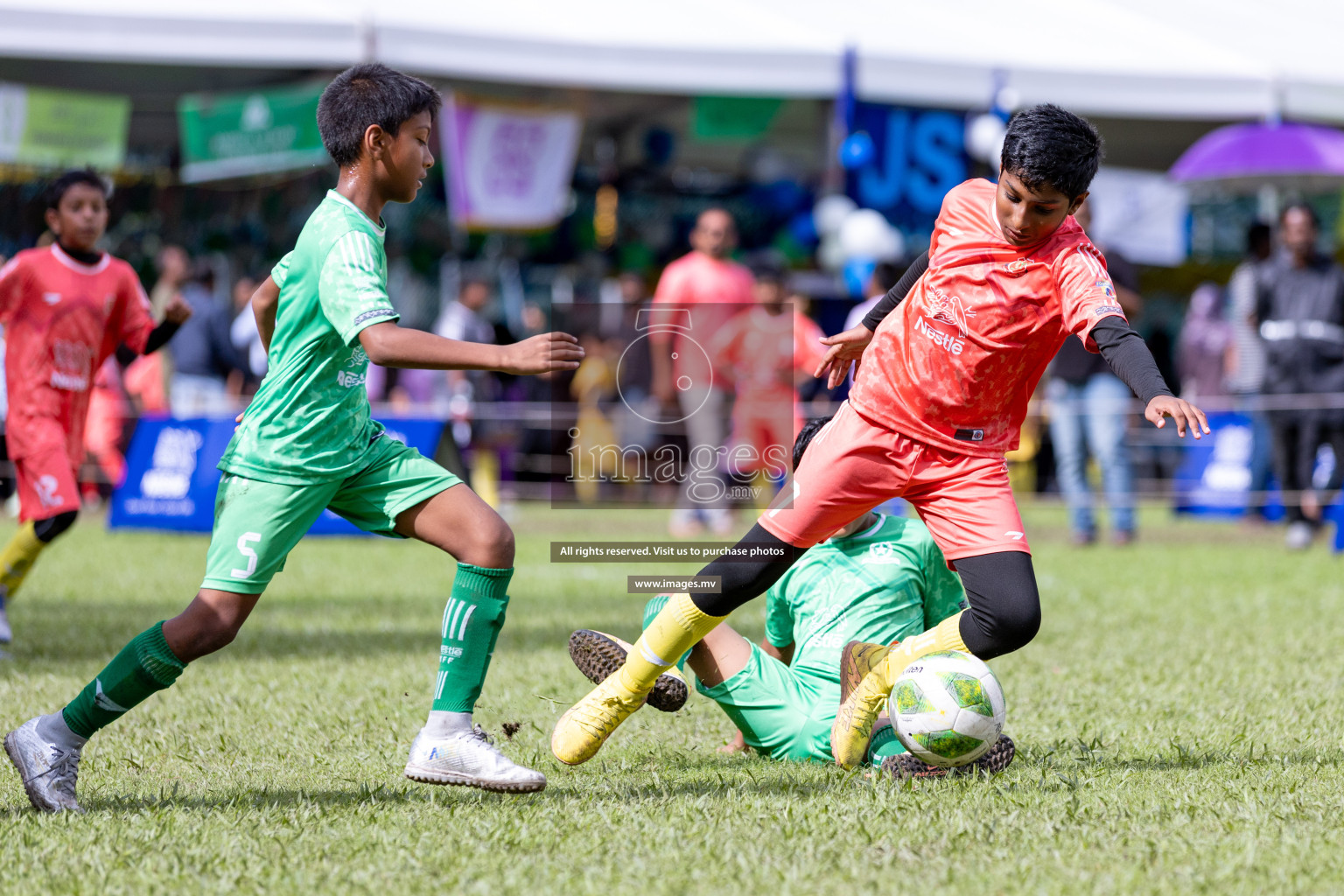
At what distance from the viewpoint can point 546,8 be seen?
47.8ft

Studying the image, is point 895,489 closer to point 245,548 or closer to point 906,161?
point 245,548

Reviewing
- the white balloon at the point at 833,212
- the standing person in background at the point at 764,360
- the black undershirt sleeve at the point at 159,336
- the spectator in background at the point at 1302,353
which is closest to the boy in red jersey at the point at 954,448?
the black undershirt sleeve at the point at 159,336

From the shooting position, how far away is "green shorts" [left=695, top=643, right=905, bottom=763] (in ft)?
13.7

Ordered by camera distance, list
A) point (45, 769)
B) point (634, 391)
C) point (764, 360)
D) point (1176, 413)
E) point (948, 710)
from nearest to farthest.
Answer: point (1176, 413) → point (45, 769) → point (948, 710) → point (764, 360) → point (634, 391)

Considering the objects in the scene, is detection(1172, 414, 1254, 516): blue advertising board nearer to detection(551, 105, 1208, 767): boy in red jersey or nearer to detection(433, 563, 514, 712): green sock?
detection(551, 105, 1208, 767): boy in red jersey

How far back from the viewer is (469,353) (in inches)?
126

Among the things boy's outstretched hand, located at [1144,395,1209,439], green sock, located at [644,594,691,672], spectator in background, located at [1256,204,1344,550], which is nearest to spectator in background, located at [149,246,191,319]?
spectator in background, located at [1256,204,1344,550]

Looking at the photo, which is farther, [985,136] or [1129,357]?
[985,136]

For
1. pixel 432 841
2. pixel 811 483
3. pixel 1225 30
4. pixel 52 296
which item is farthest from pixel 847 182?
pixel 432 841

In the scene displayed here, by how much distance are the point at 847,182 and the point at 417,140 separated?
11.9 m

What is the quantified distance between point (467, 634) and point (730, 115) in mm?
12793

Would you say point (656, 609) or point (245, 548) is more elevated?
point (245, 548)

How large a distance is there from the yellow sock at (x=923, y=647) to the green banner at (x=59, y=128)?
12673 mm

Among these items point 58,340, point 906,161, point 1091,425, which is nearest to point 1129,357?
point 58,340
